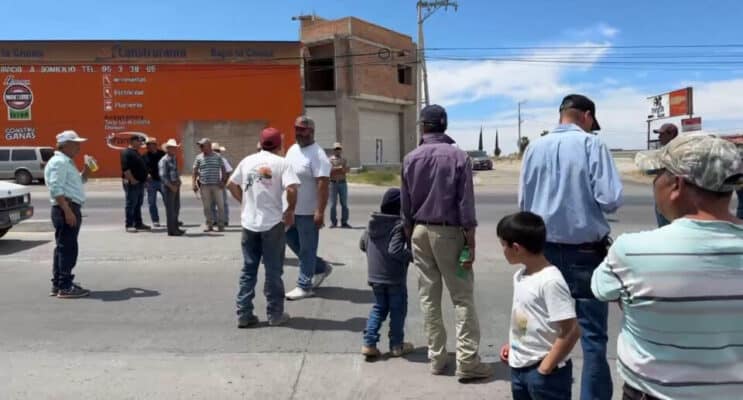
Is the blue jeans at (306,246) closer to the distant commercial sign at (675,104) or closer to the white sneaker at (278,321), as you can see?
the white sneaker at (278,321)

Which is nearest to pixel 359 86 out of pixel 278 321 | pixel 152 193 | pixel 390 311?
pixel 152 193

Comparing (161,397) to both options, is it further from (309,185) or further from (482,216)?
(482,216)

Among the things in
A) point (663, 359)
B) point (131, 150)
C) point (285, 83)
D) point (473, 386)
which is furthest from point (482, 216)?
point (285, 83)

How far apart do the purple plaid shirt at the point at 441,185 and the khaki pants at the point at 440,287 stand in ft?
0.31

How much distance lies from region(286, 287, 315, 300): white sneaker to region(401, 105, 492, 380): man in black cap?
2.29m

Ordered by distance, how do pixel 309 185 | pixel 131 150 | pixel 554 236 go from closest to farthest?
pixel 554 236 → pixel 309 185 → pixel 131 150

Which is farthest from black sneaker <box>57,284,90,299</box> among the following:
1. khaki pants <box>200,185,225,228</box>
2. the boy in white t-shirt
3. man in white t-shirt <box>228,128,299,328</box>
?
the boy in white t-shirt

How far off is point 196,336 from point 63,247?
219 cm

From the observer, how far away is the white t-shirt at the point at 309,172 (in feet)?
19.6

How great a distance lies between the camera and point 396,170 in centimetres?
3844

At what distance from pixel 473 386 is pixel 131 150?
919 cm

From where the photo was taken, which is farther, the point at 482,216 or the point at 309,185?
the point at 482,216

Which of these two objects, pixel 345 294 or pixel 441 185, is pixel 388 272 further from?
pixel 345 294

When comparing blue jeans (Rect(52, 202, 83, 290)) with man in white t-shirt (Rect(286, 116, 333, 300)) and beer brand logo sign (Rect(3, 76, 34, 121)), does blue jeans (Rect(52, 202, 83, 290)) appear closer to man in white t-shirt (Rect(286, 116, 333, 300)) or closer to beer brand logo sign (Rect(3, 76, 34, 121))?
man in white t-shirt (Rect(286, 116, 333, 300))
